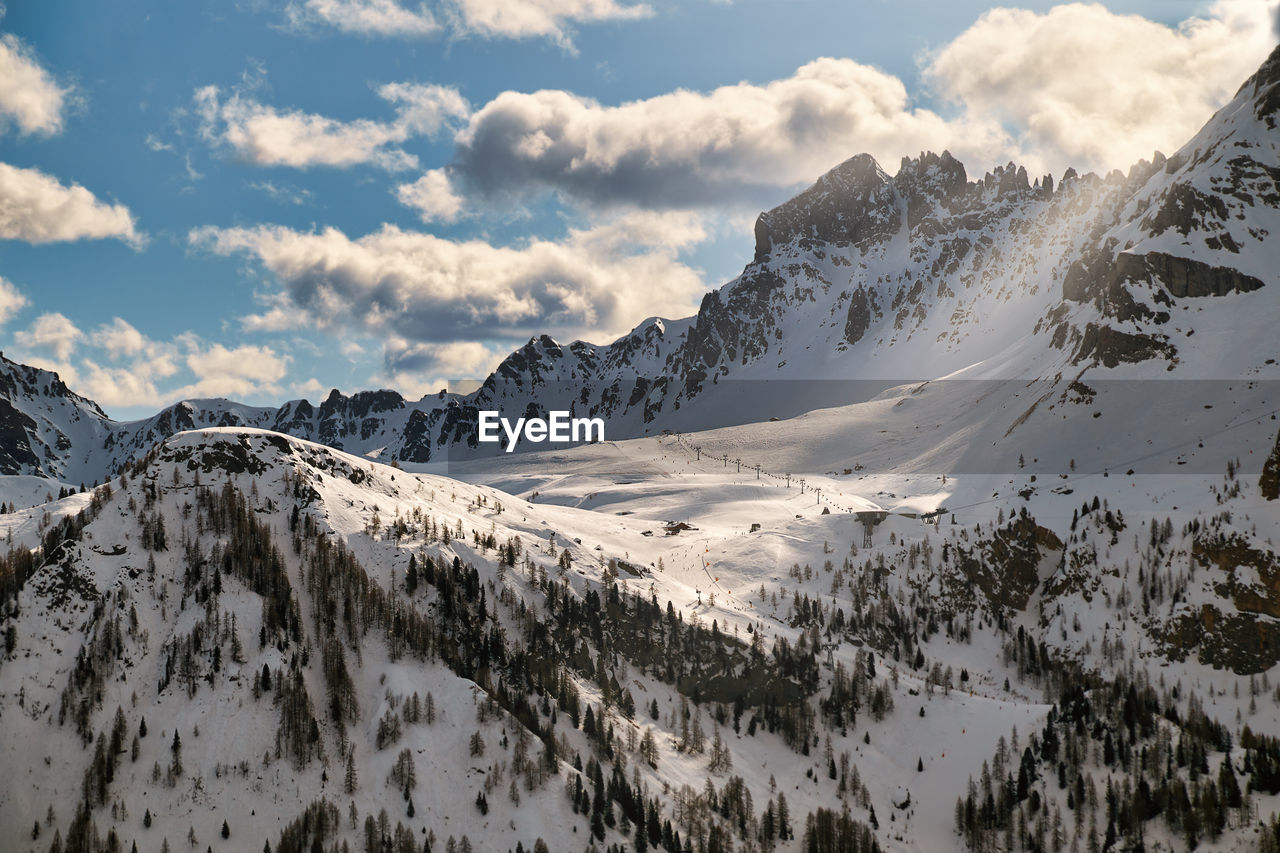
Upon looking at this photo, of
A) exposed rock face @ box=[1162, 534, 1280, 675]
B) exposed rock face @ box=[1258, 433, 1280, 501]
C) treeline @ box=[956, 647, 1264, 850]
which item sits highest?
exposed rock face @ box=[1258, 433, 1280, 501]

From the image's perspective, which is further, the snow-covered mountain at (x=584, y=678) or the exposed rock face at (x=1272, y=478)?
the exposed rock face at (x=1272, y=478)

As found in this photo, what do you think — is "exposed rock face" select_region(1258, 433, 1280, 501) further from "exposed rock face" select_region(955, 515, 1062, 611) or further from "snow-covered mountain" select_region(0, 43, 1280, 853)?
"exposed rock face" select_region(955, 515, 1062, 611)

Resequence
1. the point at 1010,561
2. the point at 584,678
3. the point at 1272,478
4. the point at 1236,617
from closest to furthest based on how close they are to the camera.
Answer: the point at 584,678
the point at 1236,617
the point at 1272,478
the point at 1010,561

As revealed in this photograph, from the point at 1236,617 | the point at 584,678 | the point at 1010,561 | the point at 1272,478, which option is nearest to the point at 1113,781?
the point at 1236,617

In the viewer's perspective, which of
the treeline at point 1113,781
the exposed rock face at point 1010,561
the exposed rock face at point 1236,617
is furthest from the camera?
the exposed rock face at point 1010,561

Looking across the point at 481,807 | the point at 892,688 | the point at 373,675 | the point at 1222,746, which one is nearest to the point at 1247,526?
the point at 1222,746

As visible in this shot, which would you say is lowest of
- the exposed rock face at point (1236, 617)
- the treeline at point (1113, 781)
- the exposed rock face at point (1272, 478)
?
the treeline at point (1113, 781)

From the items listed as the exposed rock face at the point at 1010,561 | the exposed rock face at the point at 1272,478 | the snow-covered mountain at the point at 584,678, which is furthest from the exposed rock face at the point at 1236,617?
the exposed rock face at the point at 1010,561

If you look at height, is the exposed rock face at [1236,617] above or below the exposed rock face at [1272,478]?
below

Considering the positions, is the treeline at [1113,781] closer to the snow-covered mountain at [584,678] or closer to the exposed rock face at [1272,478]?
the snow-covered mountain at [584,678]

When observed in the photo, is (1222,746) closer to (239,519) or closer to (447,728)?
(447,728)

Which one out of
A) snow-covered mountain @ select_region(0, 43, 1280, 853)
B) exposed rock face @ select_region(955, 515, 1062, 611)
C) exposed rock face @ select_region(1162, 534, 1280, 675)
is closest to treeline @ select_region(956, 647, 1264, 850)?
snow-covered mountain @ select_region(0, 43, 1280, 853)

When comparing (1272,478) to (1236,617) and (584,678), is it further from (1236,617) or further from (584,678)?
(584,678)
